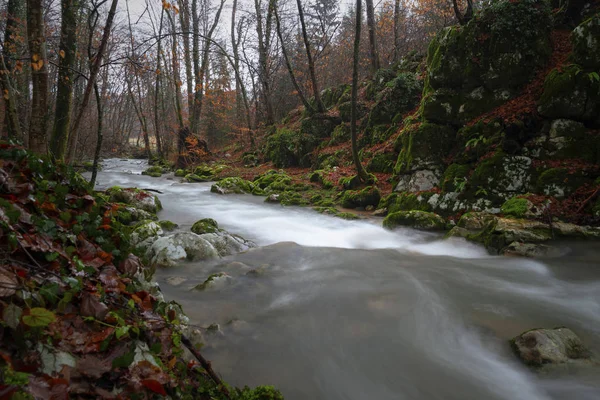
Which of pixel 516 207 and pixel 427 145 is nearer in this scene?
pixel 516 207

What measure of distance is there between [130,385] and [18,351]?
1.65 ft

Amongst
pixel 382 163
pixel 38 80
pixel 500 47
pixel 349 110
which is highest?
pixel 500 47

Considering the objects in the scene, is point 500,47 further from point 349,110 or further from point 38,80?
point 38,80

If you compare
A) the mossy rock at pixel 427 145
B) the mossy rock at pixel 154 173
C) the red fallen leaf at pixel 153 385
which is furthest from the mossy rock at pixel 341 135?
the red fallen leaf at pixel 153 385

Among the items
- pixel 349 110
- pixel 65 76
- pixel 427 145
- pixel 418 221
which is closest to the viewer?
pixel 65 76

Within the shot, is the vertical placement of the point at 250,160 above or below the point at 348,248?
above

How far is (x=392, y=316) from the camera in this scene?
3.79m

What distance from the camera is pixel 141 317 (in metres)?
2.13

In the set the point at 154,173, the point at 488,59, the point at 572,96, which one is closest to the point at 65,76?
the point at 488,59

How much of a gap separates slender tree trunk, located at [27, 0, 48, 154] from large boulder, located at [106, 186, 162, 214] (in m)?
3.48

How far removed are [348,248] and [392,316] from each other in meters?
2.79

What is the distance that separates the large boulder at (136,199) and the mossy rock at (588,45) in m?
10.9

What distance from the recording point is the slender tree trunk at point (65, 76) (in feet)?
18.3

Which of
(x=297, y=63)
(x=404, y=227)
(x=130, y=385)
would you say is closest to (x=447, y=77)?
(x=404, y=227)
